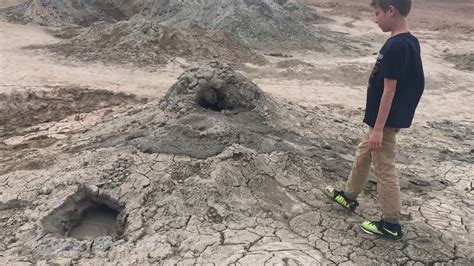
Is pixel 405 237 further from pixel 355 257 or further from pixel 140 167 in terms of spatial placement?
pixel 140 167

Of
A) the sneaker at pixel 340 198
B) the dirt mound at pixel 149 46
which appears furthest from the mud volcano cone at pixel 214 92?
the dirt mound at pixel 149 46

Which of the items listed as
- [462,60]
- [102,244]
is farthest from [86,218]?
[462,60]

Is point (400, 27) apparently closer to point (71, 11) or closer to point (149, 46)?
point (149, 46)

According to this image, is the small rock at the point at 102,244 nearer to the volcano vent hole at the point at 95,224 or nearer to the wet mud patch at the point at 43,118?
the volcano vent hole at the point at 95,224

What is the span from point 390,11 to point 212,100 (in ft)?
7.83

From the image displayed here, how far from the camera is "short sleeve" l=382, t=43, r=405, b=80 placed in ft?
9.29

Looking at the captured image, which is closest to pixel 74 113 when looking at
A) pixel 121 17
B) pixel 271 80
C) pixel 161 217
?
pixel 161 217

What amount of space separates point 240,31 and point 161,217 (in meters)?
10.3

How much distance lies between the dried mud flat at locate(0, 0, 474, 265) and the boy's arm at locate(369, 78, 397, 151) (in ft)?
2.23

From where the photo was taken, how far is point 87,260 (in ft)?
10.1

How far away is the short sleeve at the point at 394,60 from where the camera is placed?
Answer: 9.29 ft

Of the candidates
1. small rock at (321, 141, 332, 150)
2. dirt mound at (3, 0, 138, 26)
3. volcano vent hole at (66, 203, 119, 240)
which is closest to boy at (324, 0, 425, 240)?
small rock at (321, 141, 332, 150)

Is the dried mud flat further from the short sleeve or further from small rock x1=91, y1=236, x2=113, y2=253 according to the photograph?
the short sleeve

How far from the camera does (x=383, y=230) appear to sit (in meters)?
3.17
